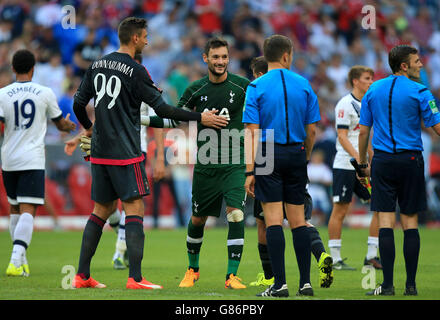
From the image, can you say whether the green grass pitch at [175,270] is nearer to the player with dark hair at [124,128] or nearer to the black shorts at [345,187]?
the player with dark hair at [124,128]

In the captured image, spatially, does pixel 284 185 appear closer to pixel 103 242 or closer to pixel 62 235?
pixel 103 242

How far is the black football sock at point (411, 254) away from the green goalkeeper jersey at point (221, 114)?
217 centimetres

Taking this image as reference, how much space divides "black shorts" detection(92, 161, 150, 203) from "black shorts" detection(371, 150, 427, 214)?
2340mm

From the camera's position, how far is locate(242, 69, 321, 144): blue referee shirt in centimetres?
752

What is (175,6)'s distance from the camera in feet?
77.4

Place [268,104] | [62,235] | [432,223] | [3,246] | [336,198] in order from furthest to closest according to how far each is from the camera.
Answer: [432,223] → [62,235] → [3,246] → [336,198] → [268,104]

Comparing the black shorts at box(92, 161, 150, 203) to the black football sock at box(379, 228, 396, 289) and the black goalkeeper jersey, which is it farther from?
the black football sock at box(379, 228, 396, 289)

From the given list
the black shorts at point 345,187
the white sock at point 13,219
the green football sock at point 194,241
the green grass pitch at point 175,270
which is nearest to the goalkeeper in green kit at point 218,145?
the green football sock at point 194,241

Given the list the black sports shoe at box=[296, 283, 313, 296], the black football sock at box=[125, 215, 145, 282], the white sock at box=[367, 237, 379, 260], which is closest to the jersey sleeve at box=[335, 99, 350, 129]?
the white sock at box=[367, 237, 379, 260]

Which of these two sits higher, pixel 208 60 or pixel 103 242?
pixel 208 60

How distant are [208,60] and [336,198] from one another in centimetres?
358

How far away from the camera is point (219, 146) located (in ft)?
29.4
